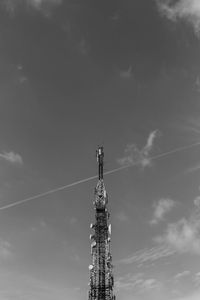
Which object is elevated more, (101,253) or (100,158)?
(100,158)

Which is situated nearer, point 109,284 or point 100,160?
point 109,284

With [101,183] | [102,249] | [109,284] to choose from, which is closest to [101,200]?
[101,183]

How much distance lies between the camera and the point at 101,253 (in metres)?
144

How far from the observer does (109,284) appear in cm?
14075

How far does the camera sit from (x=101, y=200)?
149250 mm

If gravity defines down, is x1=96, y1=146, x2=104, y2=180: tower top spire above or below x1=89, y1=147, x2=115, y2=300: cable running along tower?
above

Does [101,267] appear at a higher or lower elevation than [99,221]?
lower

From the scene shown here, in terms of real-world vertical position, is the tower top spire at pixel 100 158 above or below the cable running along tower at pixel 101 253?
above

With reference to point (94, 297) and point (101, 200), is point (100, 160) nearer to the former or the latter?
point (101, 200)

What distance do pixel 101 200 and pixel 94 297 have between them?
3080 cm

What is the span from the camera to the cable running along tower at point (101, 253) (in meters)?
140

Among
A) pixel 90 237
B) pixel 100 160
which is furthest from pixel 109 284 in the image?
pixel 100 160

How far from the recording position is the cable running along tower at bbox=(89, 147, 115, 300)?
14025 centimetres

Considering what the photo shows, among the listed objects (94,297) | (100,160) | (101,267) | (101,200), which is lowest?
(94,297)
